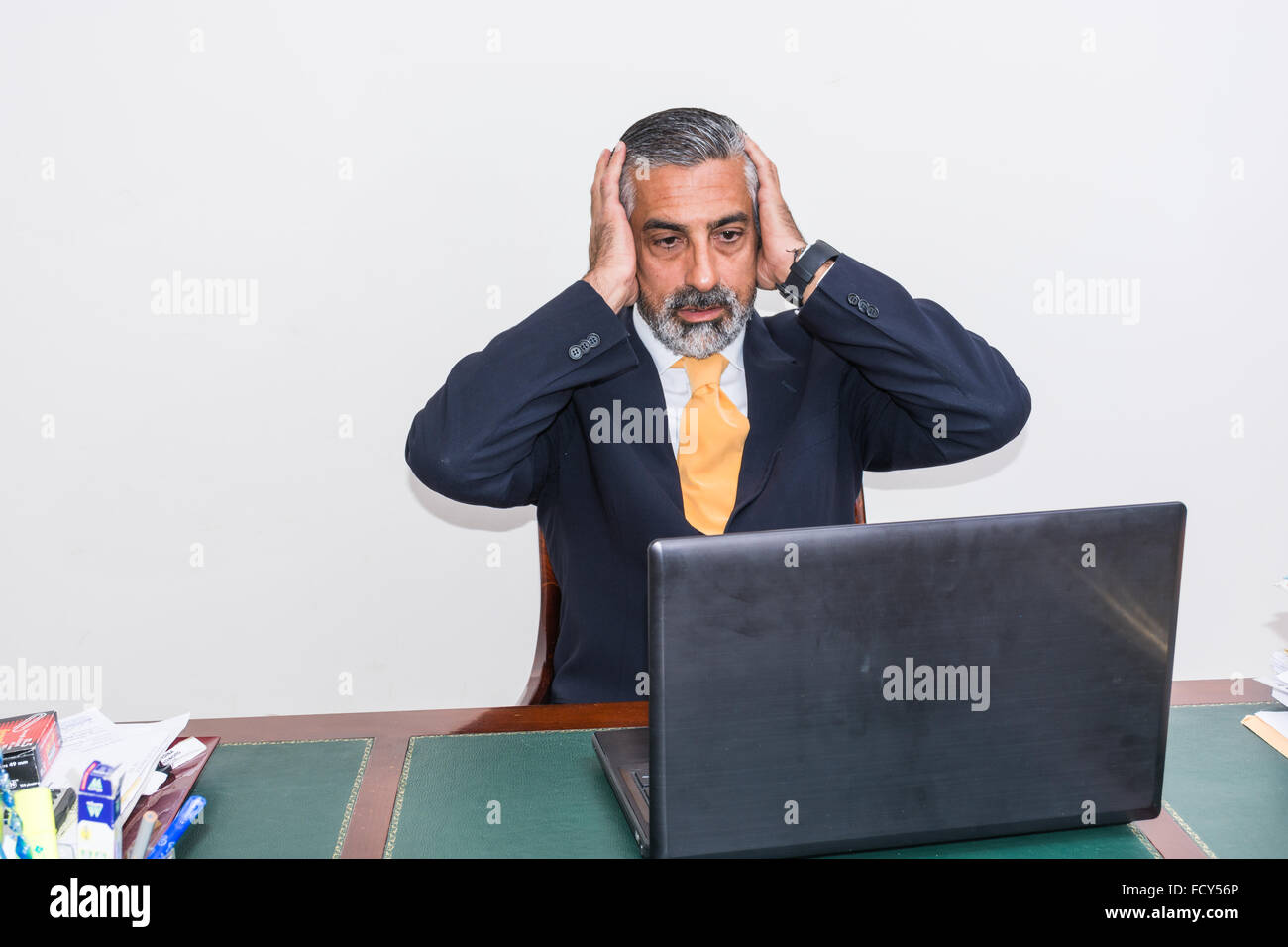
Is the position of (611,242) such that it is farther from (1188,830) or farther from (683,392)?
(1188,830)

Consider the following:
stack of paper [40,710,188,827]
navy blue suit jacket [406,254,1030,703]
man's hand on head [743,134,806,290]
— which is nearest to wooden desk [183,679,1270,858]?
stack of paper [40,710,188,827]

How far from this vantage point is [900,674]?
111cm

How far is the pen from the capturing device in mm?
1171

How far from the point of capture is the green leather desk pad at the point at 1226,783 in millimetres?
1287

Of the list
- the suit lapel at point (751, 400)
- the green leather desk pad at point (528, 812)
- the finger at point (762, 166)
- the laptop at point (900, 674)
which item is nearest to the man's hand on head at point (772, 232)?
the finger at point (762, 166)

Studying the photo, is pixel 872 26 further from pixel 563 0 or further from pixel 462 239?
pixel 462 239

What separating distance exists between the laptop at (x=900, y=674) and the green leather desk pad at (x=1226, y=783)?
207 mm

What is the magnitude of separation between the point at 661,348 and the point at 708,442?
0.62 ft

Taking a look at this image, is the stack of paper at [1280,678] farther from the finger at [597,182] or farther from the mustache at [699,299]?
the finger at [597,182]

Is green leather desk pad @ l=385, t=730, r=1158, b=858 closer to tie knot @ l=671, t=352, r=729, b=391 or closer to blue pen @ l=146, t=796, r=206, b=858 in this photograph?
blue pen @ l=146, t=796, r=206, b=858

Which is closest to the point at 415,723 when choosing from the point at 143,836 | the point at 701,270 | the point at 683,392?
the point at 143,836

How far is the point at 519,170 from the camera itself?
2826 millimetres
